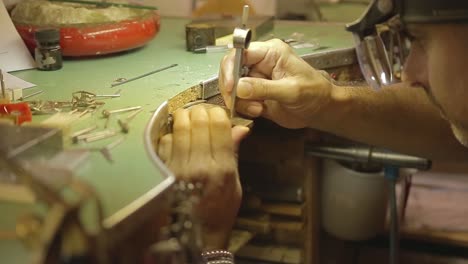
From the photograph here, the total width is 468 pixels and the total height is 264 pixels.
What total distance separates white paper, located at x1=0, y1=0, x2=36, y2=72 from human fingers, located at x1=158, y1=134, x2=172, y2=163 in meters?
0.63

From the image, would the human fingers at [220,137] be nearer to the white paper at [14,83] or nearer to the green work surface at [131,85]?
the green work surface at [131,85]

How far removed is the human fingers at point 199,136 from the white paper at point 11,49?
2.13 ft

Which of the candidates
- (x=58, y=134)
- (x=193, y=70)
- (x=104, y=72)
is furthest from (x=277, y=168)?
(x=58, y=134)

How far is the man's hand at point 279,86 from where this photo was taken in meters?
1.22

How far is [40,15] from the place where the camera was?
62.5 inches

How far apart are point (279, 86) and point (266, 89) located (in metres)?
0.06

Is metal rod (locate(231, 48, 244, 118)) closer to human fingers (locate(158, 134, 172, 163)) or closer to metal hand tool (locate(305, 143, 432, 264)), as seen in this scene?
human fingers (locate(158, 134, 172, 163))

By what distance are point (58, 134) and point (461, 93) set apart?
0.69 m

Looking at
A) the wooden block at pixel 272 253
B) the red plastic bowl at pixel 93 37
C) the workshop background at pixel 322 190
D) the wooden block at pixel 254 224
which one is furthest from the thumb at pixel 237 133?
the wooden block at pixel 272 253

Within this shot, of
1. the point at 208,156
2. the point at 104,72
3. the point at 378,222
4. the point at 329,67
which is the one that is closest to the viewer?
the point at 208,156

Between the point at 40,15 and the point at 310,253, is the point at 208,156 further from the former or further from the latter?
the point at 310,253

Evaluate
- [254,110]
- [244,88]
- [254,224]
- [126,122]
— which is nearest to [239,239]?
[254,224]

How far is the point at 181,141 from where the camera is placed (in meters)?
0.96

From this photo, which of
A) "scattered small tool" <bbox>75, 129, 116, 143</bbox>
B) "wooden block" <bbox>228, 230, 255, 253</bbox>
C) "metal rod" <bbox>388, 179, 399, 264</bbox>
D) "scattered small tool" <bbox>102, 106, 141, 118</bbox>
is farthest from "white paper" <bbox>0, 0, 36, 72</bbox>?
"metal rod" <bbox>388, 179, 399, 264</bbox>
